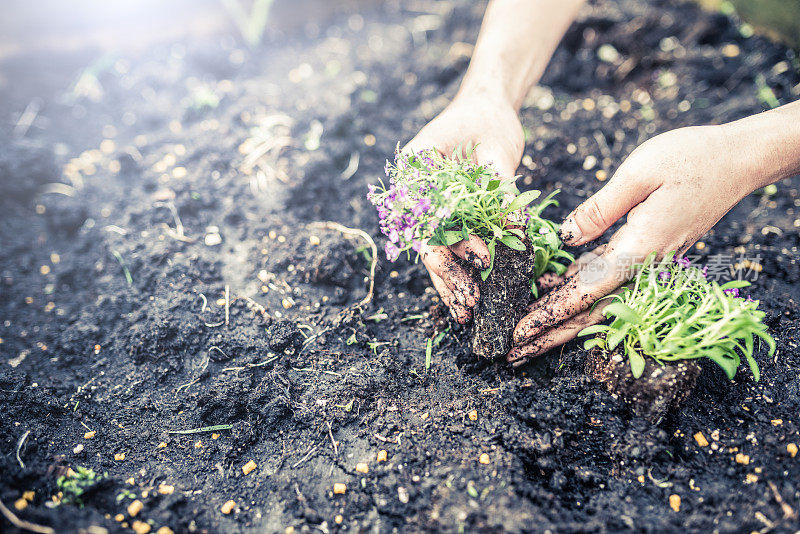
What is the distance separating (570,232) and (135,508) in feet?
6.56

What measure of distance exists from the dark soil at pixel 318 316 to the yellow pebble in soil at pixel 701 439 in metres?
0.02

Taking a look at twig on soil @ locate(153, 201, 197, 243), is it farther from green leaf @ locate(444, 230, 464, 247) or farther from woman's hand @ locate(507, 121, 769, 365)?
woman's hand @ locate(507, 121, 769, 365)

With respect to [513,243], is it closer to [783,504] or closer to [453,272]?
[453,272]

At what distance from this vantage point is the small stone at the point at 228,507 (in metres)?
1.69

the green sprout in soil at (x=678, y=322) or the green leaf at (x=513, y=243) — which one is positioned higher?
the green leaf at (x=513, y=243)

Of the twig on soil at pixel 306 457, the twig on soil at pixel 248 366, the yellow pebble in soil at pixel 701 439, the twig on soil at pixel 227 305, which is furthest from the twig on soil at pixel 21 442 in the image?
the yellow pebble in soil at pixel 701 439

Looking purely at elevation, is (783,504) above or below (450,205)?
below

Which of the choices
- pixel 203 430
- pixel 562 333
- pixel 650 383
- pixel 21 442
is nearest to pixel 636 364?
pixel 650 383

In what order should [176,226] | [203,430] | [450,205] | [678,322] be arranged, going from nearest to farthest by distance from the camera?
[450,205], [678,322], [203,430], [176,226]

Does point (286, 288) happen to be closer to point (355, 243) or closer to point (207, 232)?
point (355, 243)

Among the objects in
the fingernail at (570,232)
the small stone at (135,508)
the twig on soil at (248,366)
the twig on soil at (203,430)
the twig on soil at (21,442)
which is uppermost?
the fingernail at (570,232)

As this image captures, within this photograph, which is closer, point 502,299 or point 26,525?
point 26,525

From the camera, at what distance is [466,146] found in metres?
2.16

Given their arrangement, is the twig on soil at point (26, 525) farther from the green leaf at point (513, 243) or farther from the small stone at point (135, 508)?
the green leaf at point (513, 243)
